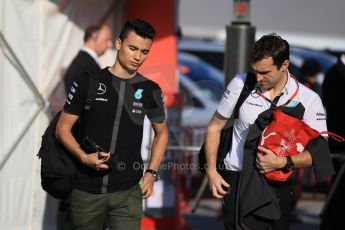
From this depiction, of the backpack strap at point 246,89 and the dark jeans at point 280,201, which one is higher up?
the backpack strap at point 246,89

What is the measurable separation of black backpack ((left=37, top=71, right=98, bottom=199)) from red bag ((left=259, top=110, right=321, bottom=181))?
1086 millimetres

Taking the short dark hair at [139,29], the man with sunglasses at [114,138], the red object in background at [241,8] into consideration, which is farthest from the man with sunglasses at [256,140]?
the red object in background at [241,8]

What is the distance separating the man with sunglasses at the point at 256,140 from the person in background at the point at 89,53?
2702 millimetres

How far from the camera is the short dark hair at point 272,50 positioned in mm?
4383

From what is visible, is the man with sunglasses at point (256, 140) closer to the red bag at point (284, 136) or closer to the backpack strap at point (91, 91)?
the red bag at point (284, 136)

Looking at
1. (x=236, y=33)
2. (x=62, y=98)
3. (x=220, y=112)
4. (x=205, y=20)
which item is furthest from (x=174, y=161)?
(x=205, y=20)

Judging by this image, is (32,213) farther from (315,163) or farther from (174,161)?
(315,163)

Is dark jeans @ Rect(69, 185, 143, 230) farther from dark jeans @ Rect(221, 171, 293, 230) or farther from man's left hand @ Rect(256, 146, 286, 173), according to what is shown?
man's left hand @ Rect(256, 146, 286, 173)

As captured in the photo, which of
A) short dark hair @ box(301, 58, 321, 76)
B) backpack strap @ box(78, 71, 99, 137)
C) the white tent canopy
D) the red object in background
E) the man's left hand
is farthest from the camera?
short dark hair @ box(301, 58, 321, 76)

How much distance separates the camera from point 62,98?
7.57 m

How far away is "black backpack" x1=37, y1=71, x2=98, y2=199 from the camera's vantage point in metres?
4.57

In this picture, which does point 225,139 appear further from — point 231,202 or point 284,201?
point 284,201

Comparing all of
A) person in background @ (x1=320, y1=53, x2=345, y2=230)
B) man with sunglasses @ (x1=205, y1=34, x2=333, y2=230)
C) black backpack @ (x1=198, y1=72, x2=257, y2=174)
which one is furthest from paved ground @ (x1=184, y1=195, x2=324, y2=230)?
man with sunglasses @ (x1=205, y1=34, x2=333, y2=230)

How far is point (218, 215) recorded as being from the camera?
9.63 meters
